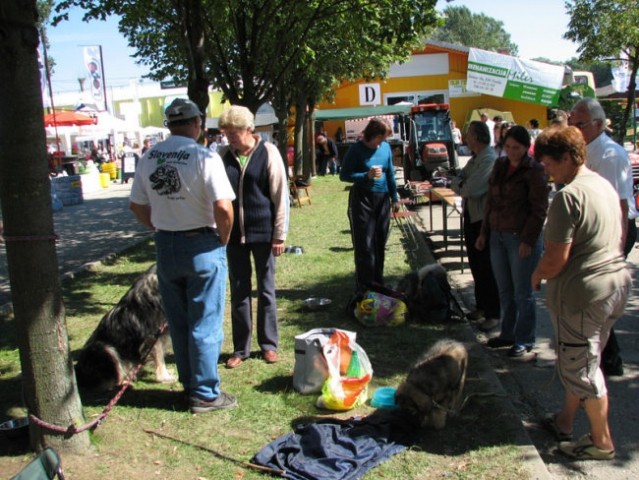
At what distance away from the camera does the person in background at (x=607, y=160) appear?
4258mm

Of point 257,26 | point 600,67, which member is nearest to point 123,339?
point 257,26

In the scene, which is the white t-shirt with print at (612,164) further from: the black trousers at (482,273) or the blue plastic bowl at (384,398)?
the blue plastic bowl at (384,398)

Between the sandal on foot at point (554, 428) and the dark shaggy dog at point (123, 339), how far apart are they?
2714 millimetres

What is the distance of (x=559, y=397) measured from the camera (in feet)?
14.2

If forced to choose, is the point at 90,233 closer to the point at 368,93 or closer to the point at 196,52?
the point at 196,52

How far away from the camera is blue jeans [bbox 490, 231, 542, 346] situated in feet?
15.7

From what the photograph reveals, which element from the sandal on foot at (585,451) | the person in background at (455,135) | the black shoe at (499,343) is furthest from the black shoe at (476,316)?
the person in background at (455,135)

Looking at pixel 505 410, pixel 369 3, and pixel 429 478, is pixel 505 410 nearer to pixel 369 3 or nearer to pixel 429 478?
pixel 429 478

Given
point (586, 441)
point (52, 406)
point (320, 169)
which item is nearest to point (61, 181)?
point (320, 169)

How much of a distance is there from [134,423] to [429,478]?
195 cm

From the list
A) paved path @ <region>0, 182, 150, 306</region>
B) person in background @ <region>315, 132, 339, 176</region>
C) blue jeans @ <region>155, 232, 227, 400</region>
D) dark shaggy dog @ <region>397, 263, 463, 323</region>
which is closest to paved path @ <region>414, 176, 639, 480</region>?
dark shaggy dog @ <region>397, 263, 463, 323</region>

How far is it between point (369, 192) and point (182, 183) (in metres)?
2.86

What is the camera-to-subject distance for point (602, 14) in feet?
62.4

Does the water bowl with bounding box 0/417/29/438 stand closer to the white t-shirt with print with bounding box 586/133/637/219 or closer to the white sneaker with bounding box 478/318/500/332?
the white sneaker with bounding box 478/318/500/332
